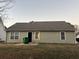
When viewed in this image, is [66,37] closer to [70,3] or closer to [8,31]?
[70,3]

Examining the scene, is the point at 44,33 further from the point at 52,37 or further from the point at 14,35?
the point at 14,35

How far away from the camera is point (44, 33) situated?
103 ft

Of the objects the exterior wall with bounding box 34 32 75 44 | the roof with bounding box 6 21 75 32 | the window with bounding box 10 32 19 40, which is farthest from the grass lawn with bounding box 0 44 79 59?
the window with bounding box 10 32 19 40

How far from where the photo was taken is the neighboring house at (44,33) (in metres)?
31.0

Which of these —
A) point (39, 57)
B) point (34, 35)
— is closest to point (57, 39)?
point (34, 35)

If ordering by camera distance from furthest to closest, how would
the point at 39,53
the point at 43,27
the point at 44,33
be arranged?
the point at 43,27 < the point at 44,33 < the point at 39,53

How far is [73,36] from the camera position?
30.8 m

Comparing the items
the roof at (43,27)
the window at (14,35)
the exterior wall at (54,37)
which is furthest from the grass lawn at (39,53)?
the window at (14,35)

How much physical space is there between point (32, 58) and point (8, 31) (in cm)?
2145

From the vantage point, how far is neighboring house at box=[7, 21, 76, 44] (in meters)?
31.0

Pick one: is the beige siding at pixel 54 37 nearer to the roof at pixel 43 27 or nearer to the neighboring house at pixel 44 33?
the neighboring house at pixel 44 33

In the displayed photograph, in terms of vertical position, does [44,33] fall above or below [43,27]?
below

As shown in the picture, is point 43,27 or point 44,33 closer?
point 44,33

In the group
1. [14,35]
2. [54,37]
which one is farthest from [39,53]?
[14,35]
